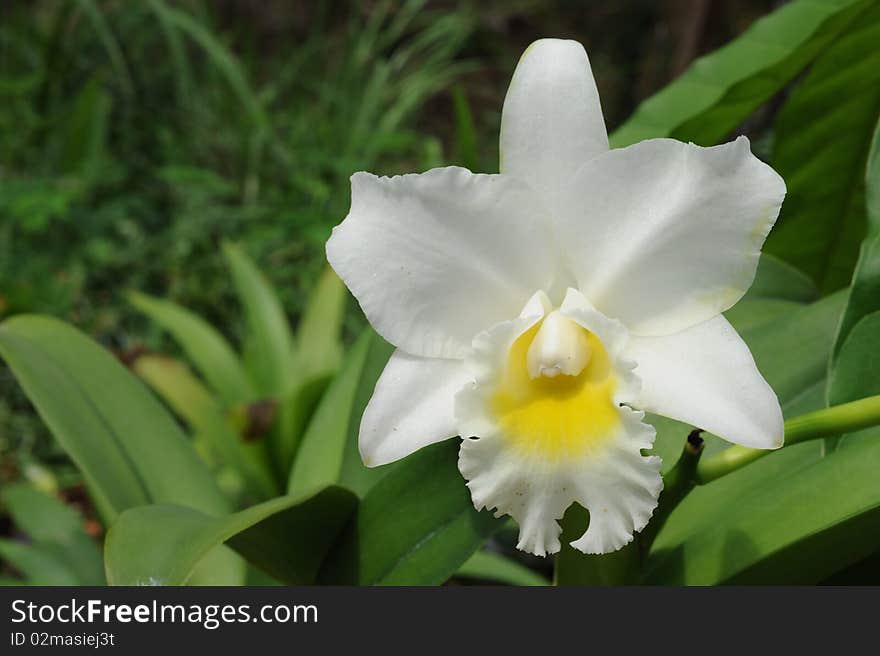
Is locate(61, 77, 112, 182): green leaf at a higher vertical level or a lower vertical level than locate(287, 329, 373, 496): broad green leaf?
higher

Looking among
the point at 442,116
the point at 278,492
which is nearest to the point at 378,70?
the point at 442,116

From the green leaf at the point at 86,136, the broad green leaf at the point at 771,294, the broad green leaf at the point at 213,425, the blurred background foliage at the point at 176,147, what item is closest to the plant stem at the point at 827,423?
the broad green leaf at the point at 771,294

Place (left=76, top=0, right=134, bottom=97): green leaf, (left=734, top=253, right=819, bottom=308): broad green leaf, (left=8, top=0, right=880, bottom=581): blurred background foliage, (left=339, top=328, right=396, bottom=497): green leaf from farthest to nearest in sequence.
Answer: (left=76, top=0, right=134, bottom=97): green leaf → (left=8, top=0, right=880, bottom=581): blurred background foliage → (left=734, top=253, right=819, bottom=308): broad green leaf → (left=339, top=328, right=396, bottom=497): green leaf

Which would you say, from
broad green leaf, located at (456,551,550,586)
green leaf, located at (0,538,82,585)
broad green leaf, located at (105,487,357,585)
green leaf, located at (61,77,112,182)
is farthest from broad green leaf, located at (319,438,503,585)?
green leaf, located at (61,77,112,182)

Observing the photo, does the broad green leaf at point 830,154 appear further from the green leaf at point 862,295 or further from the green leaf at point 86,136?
the green leaf at point 86,136

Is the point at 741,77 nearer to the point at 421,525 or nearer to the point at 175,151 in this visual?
the point at 421,525

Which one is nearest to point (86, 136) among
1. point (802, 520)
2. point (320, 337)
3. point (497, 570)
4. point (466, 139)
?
point (320, 337)

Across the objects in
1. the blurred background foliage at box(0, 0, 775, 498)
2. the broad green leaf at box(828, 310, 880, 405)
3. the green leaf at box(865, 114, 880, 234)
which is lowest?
the broad green leaf at box(828, 310, 880, 405)

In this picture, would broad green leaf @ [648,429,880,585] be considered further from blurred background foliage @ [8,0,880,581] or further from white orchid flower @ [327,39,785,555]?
blurred background foliage @ [8,0,880,581]

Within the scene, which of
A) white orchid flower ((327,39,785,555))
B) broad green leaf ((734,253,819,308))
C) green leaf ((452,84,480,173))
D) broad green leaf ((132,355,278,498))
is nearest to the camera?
white orchid flower ((327,39,785,555))
